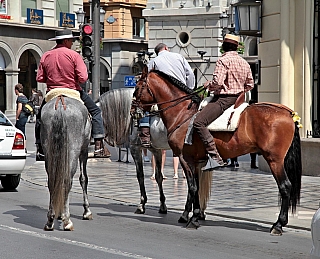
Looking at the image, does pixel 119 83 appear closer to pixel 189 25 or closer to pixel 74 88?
pixel 189 25

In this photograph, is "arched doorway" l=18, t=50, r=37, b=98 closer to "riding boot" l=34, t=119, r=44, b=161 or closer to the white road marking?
"riding boot" l=34, t=119, r=44, b=161

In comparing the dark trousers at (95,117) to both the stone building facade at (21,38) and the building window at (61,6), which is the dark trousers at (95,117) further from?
the building window at (61,6)

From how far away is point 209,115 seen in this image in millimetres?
10078

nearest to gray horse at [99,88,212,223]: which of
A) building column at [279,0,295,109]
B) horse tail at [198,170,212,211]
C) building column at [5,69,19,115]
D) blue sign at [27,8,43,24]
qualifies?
horse tail at [198,170,212,211]

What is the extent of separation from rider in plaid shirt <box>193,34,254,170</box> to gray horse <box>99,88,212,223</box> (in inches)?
64.8

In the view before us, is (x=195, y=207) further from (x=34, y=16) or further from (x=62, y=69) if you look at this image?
(x=34, y=16)

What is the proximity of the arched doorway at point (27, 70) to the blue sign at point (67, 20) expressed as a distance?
2.76m

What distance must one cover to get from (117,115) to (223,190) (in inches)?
128

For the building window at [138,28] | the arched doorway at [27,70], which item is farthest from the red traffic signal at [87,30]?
the building window at [138,28]

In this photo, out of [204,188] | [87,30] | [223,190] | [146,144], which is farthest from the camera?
[87,30]

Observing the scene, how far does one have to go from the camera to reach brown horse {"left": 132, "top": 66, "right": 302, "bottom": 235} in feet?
32.5

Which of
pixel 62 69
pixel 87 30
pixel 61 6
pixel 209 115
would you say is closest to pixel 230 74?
pixel 209 115

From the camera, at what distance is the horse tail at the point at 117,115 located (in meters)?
12.1

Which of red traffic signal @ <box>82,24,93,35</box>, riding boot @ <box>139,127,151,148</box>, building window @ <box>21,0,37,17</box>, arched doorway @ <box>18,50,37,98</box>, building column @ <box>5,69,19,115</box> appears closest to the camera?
riding boot @ <box>139,127,151,148</box>
